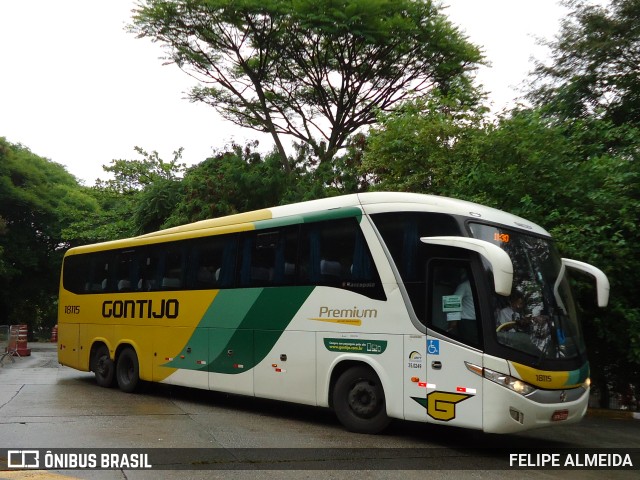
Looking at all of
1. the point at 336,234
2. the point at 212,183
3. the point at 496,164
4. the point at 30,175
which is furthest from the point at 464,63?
the point at 30,175

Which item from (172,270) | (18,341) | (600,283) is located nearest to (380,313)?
(600,283)

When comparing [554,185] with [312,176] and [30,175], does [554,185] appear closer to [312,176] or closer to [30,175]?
[312,176]

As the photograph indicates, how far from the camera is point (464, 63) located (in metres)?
22.8

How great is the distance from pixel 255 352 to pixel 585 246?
5662mm

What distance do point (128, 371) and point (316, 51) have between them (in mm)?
12883

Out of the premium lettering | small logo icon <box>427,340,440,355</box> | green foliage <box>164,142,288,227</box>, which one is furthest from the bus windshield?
green foliage <box>164,142,288,227</box>

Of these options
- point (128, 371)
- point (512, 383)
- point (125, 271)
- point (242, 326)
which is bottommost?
point (128, 371)

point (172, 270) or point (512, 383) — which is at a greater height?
point (172, 270)

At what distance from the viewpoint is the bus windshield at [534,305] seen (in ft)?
26.2

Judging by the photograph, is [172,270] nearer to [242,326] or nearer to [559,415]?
[242,326]

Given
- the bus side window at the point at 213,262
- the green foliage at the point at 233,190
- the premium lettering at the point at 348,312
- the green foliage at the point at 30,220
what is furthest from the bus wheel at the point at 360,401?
the green foliage at the point at 30,220

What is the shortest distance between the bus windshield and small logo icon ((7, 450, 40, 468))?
17.3 ft

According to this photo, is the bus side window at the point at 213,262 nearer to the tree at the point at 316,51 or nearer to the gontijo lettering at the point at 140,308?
the gontijo lettering at the point at 140,308

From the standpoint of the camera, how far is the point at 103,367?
48.4 ft
